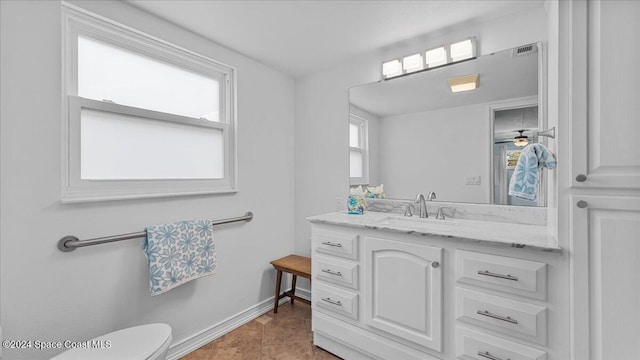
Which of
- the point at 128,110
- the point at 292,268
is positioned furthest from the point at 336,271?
A: the point at 128,110

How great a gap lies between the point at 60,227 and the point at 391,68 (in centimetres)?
238

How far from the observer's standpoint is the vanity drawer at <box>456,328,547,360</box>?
1218 mm

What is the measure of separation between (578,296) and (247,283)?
2.15 m

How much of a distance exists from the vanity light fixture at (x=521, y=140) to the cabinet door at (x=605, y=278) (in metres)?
0.65

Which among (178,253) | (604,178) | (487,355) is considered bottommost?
Result: (487,355)

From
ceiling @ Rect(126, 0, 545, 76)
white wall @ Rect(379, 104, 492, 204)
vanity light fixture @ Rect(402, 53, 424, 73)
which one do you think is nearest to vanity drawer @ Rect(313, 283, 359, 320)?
white wall @ Rect(379, 104, 492, 204)

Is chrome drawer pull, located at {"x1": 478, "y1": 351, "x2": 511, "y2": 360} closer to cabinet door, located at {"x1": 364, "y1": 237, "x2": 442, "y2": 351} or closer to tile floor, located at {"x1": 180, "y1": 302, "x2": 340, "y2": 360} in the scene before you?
cabinet door, located at {"x1": 364, "y1": 237, "x2": 442, "y2": 351}

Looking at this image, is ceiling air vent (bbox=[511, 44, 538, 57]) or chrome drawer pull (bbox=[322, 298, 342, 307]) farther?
chrome drawer pull (bbox=[322, 298, 342, 307])

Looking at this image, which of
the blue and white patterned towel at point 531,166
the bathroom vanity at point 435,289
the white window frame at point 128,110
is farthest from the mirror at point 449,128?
the white window frame at point 128,110

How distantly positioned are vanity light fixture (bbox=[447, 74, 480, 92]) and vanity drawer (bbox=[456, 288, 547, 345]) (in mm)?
1357

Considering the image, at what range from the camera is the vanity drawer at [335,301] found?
1.76 m

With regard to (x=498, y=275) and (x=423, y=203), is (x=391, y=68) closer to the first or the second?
(x=423, y=203)

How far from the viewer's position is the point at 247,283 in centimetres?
233

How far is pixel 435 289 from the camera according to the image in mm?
1448
